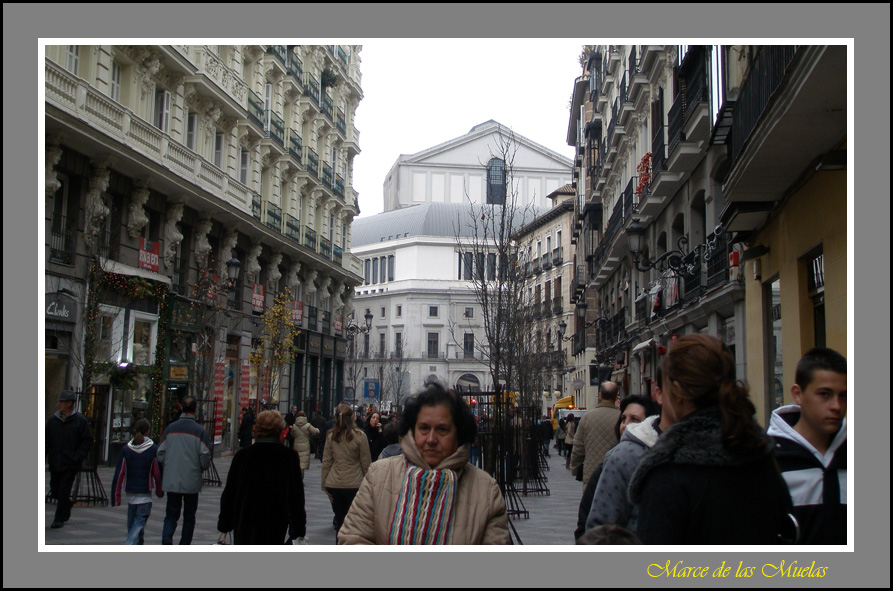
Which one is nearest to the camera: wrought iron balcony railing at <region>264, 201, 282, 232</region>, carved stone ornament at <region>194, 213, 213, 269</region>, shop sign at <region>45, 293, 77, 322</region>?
shop sign at <region>45, 293, 77, 322</region>

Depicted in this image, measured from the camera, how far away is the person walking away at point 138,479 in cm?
932

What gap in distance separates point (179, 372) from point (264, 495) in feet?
64.1

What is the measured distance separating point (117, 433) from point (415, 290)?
74082 millimetres

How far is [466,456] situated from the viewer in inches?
157

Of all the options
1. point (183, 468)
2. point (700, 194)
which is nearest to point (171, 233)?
point (700, 194)

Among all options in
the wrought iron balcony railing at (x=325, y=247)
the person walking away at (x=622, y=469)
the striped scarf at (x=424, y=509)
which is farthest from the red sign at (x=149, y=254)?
the person walking away at (x=622, y=469)

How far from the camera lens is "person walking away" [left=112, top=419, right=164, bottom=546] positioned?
932cm

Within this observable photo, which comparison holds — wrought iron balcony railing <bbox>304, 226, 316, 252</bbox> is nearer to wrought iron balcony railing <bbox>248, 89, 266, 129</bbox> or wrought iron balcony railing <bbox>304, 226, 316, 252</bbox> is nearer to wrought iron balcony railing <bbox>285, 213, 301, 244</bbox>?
wrought iron balcony railing <bbox>285, 213, 301, 244</bbox>

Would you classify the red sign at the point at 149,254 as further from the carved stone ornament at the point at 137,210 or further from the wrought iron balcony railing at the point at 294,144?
the wrought iron balcony railing at the point at 294,144

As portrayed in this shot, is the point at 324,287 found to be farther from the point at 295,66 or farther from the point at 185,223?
the point at 185,223

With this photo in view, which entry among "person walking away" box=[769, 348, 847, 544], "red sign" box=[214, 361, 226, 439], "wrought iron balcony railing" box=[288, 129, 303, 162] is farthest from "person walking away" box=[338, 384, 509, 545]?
"wrought iron balcony railing" box=[288, 129, 303, 162]

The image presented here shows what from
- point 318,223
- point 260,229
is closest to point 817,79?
point 260,229

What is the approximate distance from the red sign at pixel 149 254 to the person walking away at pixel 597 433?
682 inches

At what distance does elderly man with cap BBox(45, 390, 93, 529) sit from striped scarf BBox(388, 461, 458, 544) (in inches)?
332
